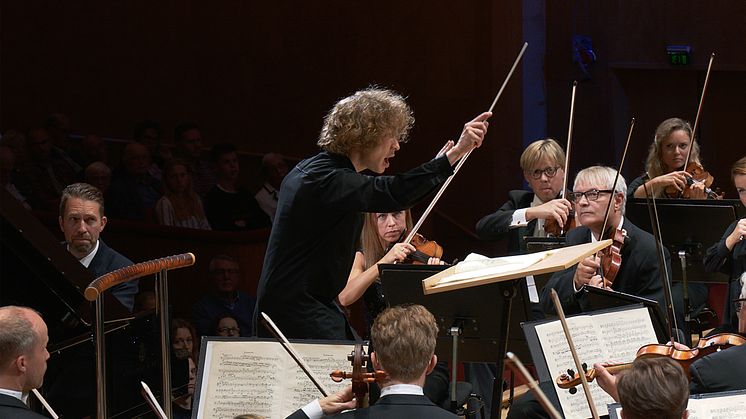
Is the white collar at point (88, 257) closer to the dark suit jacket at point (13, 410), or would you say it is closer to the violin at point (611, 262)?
the dark suit jacket at point (13, 410)

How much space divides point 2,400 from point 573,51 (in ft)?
21.5

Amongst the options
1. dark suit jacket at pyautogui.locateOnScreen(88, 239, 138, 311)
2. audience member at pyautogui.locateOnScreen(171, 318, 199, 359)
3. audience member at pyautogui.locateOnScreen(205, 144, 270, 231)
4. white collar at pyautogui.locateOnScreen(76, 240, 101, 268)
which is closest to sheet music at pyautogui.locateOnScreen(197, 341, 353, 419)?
dark suit jacket at pyautogui.locateOnScreen(88, 239, 138, 311)

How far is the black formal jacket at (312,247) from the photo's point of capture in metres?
3.62

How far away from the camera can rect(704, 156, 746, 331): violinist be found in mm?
5059

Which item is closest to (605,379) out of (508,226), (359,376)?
(359,376)

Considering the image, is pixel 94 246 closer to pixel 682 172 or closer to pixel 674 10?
pixel 682 172

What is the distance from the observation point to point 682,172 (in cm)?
598

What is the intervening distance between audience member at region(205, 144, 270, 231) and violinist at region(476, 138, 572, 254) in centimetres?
192

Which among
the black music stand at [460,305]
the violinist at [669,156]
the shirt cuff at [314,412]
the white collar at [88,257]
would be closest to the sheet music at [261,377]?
the shirt cuff at [314,412]

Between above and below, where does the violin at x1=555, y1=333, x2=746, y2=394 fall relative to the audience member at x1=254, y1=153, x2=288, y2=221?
below

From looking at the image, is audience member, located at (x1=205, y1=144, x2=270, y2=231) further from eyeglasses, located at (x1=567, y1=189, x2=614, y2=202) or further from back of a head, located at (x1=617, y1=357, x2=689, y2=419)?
back of a head, located at (x1=617, y1=357, x2=689, y2=419)

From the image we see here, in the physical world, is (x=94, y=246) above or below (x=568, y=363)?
above

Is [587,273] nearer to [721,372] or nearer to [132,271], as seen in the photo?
[721,372]

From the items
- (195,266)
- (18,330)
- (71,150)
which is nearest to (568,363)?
(18,330)
